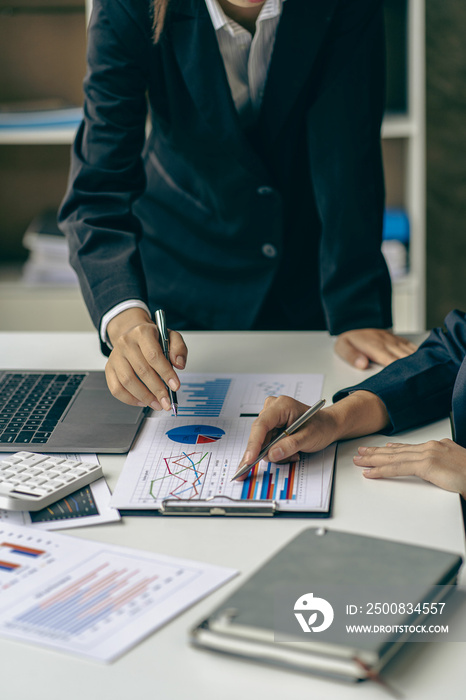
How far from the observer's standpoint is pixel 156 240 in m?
1.52

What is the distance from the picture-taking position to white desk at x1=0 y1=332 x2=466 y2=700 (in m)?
0.55

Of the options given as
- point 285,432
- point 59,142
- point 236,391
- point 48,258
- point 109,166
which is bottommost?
point 48,258

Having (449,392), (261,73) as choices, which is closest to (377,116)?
(261,73)

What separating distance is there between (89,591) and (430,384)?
1.84ft

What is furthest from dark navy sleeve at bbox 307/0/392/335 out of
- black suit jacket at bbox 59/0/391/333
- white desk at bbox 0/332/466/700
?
white desk at bbox 0/332/466/700

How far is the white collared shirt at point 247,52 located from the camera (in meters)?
1.25

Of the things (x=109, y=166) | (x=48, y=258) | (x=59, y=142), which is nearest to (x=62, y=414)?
(x=109, y=166)

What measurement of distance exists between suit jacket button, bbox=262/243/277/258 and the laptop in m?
0.42

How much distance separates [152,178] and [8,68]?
1445 millimetres

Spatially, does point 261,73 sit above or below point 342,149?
above

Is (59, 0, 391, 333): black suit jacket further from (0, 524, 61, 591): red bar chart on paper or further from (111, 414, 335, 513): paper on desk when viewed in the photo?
(0, 524, 61, 591): red bar chart on paper

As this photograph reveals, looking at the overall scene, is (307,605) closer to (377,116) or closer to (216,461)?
(216,461)

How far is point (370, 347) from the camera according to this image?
1247mm

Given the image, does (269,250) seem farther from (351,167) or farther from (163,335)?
(163,335)
